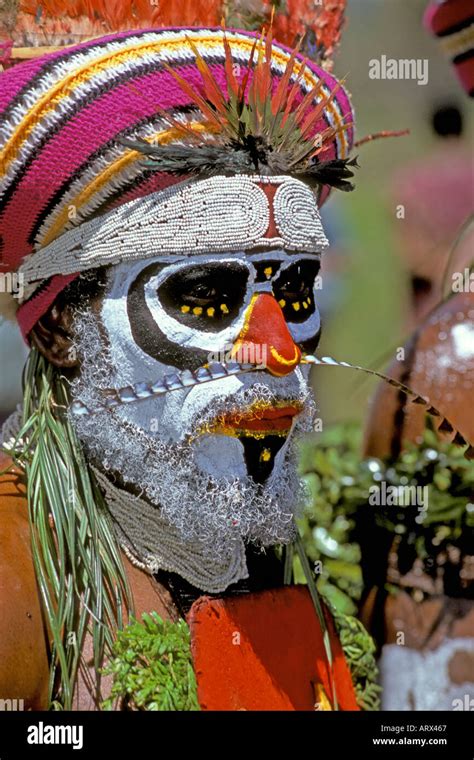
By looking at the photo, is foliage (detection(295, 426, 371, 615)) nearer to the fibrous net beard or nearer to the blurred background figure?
the fibrous net beard

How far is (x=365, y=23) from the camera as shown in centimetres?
547

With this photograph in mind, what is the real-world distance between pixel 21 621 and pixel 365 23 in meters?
4.14

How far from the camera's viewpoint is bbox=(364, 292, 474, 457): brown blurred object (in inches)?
124

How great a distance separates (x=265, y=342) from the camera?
225 cm

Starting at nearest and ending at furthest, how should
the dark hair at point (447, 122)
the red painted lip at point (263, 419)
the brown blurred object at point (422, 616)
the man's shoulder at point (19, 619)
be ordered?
1. the man's shoulder at point (19, 619)
2. the red painted lip at point (263, 419)
3. the brown blurred object at point (422, 616)
4. the dark hair at point (447, 122)

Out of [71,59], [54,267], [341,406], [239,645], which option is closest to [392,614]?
[239,645]

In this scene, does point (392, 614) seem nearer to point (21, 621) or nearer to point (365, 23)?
point (21, 621)

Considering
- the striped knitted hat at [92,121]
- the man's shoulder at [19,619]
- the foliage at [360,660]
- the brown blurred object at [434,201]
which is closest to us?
the man's shoulder at [19,619]

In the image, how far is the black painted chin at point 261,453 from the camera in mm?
2318

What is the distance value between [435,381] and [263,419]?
1.04 m

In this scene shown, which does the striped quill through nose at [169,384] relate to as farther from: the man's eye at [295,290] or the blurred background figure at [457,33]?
the blurred background figure at [457,33]

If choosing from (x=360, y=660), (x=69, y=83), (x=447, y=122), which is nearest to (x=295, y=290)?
(x=69, y=83)

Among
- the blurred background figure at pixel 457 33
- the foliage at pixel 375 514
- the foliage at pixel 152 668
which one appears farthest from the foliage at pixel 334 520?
the blurred background figure at pixel 457 33

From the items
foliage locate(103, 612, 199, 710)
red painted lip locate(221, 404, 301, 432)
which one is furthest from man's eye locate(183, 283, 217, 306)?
foliage locate(103, 612, 199, 710)
